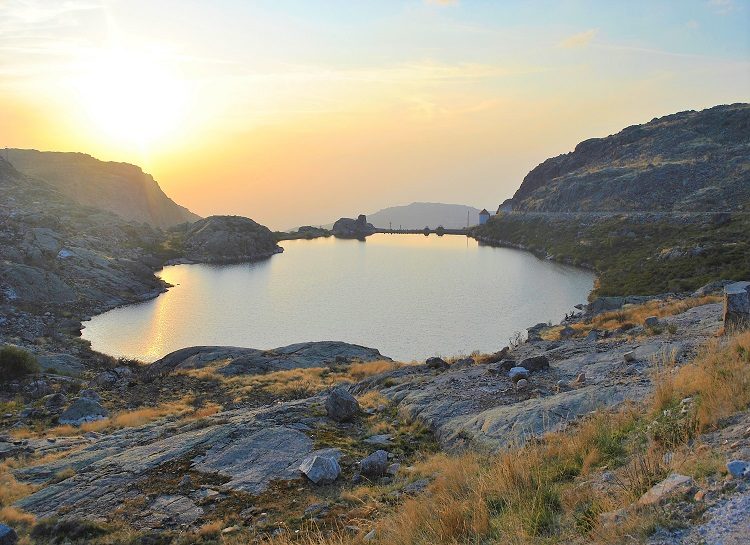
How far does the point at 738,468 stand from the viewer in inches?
218

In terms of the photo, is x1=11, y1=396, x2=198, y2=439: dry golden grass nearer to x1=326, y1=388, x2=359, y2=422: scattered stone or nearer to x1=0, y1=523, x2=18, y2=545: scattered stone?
x1=326, y1=388, x2=359, y2=422: scattered stone

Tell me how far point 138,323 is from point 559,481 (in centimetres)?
5869

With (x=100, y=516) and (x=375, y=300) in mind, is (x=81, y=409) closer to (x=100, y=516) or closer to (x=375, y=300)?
(x=100, y=516)

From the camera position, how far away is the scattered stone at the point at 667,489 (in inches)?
217

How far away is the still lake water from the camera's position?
49.1 m

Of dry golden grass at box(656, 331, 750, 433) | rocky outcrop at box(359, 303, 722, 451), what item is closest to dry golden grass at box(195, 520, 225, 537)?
rocky outcrop at box(359, 303, 722, 451)

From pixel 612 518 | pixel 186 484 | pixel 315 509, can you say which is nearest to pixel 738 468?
pixel 612 518

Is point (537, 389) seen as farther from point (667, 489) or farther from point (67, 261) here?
point (67, 261)

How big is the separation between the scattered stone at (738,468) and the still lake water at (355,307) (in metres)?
36.7

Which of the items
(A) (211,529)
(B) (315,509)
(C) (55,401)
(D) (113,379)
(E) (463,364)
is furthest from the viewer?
(D) (113,379)

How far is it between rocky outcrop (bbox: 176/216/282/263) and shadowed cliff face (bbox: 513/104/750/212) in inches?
3246

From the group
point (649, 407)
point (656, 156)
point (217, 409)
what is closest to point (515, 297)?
point (217, 409)

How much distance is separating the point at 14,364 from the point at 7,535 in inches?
896

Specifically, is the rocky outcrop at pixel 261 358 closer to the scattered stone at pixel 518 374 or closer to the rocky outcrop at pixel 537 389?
the rocky outcrop at pixel 537 389
